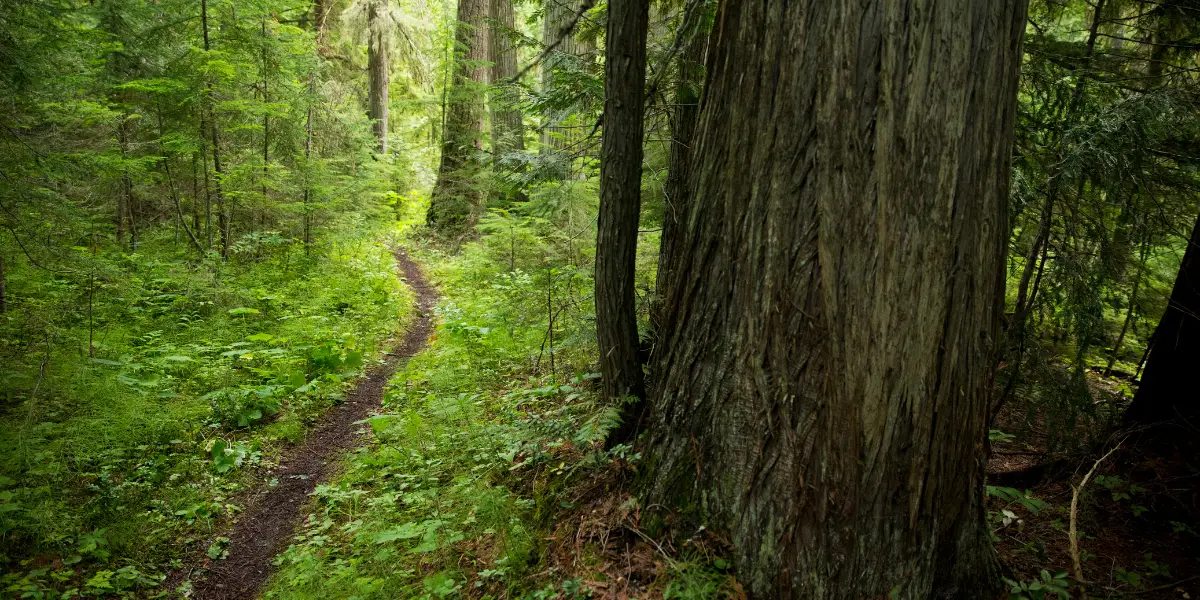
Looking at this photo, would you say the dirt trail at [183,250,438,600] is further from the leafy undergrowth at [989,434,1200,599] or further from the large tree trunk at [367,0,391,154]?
the large tree trunk at [367,0,391,154]

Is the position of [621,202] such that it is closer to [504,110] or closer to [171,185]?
[504,110]

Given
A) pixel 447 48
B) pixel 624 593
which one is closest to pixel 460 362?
pixel 624 593

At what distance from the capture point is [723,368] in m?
2.84

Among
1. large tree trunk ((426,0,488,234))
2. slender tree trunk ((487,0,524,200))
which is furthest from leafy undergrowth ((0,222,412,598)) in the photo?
large tree trunk ((426,0,488,234))

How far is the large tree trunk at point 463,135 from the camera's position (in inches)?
521

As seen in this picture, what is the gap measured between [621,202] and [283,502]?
13.2 ft

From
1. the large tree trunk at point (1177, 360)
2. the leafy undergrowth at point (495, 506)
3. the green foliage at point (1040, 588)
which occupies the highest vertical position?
the large tree trunk at point (1177, 360)

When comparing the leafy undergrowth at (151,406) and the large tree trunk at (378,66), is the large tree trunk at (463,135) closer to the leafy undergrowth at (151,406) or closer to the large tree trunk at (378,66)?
the large tree trunk at (378,66)

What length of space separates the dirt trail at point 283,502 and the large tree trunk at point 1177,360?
6.03 meters

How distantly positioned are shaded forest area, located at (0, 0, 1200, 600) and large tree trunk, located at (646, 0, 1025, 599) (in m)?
0.01

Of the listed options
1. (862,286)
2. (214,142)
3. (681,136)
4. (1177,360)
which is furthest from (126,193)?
(1177,360)

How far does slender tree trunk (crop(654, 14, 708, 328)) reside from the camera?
3.45 m

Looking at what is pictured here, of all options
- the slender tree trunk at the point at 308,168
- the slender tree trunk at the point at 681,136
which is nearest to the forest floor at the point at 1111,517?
the slender tree trunk at the point at 681,136

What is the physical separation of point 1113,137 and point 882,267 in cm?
241
